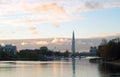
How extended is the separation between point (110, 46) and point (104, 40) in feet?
138

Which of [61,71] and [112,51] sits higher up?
[112,51]

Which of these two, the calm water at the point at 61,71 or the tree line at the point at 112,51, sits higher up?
the tree line at the point at 112,51

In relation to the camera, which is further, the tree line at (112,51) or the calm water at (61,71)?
the tree line at (112,51)

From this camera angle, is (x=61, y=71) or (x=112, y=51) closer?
(x=61, y=71)

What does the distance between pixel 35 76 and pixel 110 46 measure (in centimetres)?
8820

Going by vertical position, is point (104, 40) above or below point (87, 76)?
above

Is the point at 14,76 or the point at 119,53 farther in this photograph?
the point at 119,53

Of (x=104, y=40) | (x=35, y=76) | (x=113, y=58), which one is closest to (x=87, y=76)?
(x=35, y=76)

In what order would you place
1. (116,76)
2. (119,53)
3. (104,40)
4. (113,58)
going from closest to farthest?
(116,76)
(119,53)
(113,58)
(104,40)

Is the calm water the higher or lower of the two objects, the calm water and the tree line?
the lower

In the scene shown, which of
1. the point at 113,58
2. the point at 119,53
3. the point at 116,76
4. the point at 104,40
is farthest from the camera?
the point at 104,40

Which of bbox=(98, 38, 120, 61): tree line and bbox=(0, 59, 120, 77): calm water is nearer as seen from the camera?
bbox=(0, 59, 120, 77): calm water

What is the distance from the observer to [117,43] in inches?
5920

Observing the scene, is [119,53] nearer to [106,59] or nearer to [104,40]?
[106,59]
